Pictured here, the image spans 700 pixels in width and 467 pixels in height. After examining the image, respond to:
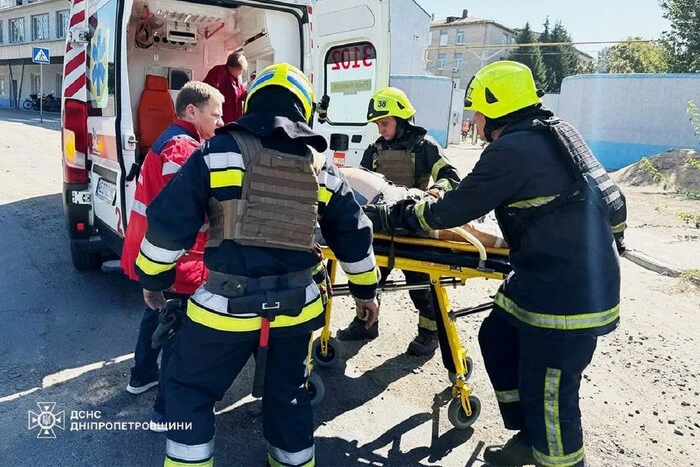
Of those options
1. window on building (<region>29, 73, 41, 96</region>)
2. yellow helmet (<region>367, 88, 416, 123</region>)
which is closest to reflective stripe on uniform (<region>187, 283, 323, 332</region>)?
yellow helmet (<region>367, 88, 416, 123</region>)

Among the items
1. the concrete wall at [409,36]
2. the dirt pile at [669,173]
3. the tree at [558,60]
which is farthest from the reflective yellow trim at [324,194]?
the tree at [558,60]

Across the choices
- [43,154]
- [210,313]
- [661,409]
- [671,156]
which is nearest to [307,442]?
[210,313]

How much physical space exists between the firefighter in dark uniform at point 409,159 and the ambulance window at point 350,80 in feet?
3.41

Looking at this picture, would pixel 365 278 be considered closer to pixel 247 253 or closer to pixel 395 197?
pixel 247 253

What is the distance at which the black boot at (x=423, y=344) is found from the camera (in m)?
3.74

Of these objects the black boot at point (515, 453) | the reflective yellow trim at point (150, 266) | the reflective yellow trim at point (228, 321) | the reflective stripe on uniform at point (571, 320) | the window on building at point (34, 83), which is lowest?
the black boot at point (515, 453)

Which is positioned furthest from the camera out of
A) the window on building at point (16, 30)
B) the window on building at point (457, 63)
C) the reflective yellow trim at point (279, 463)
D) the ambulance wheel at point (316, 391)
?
the window on building at point (457, 63)

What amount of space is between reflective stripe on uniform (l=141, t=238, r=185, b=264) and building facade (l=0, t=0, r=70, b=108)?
36.6 metres

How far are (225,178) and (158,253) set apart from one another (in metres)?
0.37

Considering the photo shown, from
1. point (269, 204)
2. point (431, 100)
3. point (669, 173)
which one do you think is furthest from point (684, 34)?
point (269, 204)

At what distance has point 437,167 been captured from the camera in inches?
146

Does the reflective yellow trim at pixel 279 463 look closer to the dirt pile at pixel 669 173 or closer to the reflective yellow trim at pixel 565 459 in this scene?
the reflective yellow trim at pixel 565 459

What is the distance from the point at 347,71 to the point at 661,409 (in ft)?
11.5

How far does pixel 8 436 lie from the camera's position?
262cm
